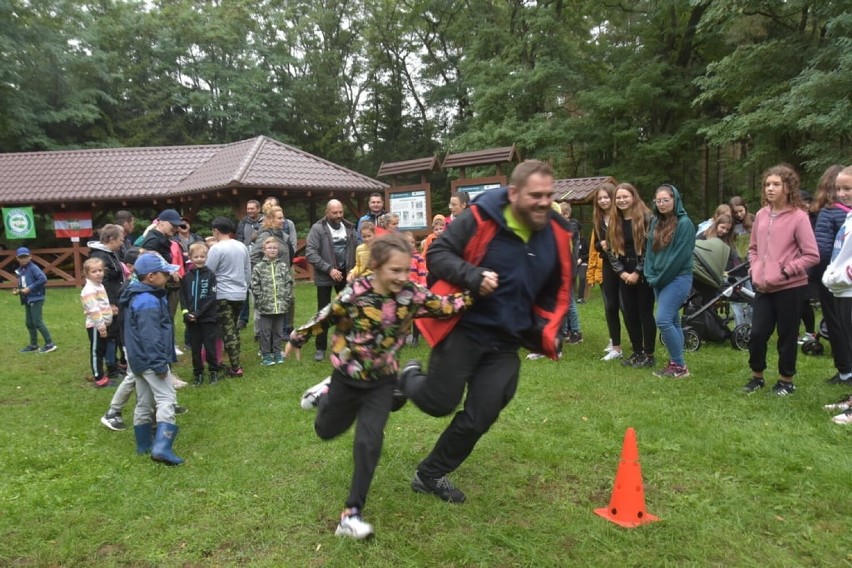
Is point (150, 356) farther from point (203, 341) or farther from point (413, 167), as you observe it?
point (413, 167)

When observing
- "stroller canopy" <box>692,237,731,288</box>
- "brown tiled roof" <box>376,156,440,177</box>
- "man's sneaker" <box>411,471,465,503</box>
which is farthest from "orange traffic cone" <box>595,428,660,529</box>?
"brown tiled roof" <box>376,156,440,177</box>

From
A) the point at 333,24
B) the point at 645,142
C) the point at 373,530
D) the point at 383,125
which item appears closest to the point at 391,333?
the point at 373,530

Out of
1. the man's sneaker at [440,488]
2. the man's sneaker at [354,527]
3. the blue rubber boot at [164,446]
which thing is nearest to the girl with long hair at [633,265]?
the man's sneaker at [440,488]

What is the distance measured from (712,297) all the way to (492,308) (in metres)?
5.54

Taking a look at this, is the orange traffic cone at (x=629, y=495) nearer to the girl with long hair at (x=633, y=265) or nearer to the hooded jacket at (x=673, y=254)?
the hooded jacket at (x=673, y=254)

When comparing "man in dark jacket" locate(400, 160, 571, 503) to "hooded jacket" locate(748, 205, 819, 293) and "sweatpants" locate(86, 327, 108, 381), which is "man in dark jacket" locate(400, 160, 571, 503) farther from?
"sweatpants" locate(86, 327, 108, 381)

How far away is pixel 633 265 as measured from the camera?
21.2ft

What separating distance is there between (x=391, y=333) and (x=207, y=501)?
1.60 metres

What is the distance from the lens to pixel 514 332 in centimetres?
343


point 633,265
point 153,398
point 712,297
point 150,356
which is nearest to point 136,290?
point 150,356

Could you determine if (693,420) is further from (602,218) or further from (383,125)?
(383,125)

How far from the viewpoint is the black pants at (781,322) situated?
518cm

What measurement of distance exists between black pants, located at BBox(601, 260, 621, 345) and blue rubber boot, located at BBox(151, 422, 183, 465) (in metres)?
4.77

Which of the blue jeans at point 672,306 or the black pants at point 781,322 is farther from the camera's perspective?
the blue jeans at point 672,306
